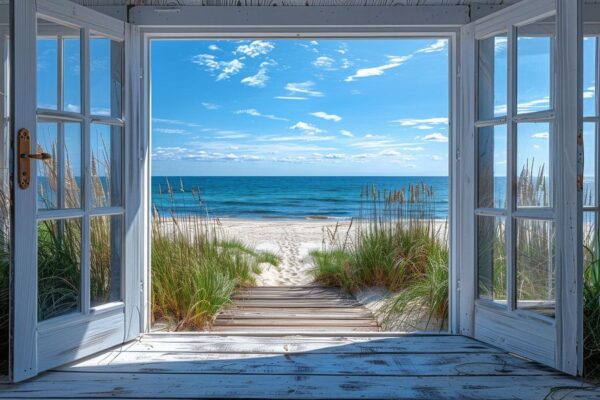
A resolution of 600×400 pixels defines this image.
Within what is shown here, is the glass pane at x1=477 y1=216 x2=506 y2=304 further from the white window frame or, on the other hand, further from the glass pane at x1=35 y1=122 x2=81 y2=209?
the glass pane at x1=35 y1=122 x2=81 y2=209

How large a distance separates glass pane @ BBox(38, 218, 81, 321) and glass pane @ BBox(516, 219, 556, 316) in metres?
2.23

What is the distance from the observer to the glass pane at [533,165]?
7.40ft

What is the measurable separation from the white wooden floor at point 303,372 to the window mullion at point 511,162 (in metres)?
0.38

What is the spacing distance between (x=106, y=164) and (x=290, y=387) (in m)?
1.49

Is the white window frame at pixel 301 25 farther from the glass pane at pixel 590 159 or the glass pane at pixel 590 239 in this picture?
the glass pane at pixel 590 159

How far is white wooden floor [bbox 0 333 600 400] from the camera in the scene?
6.11ft

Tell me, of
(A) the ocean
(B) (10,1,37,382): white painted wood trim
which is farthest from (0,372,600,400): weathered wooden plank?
(A) the ocean

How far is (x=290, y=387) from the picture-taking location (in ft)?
6.30

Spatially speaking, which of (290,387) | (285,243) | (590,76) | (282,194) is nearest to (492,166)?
(590,76)

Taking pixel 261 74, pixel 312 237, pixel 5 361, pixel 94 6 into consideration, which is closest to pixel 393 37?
pixel 94 6

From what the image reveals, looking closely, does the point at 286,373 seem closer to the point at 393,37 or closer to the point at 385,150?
the point at 393,37

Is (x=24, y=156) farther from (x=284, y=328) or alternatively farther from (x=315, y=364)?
(x=284, y=328)

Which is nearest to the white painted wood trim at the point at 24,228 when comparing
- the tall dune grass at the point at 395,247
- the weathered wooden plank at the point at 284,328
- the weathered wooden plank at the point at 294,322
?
the weathered wooden plank at the point at 284,328

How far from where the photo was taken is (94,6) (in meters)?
2.61
